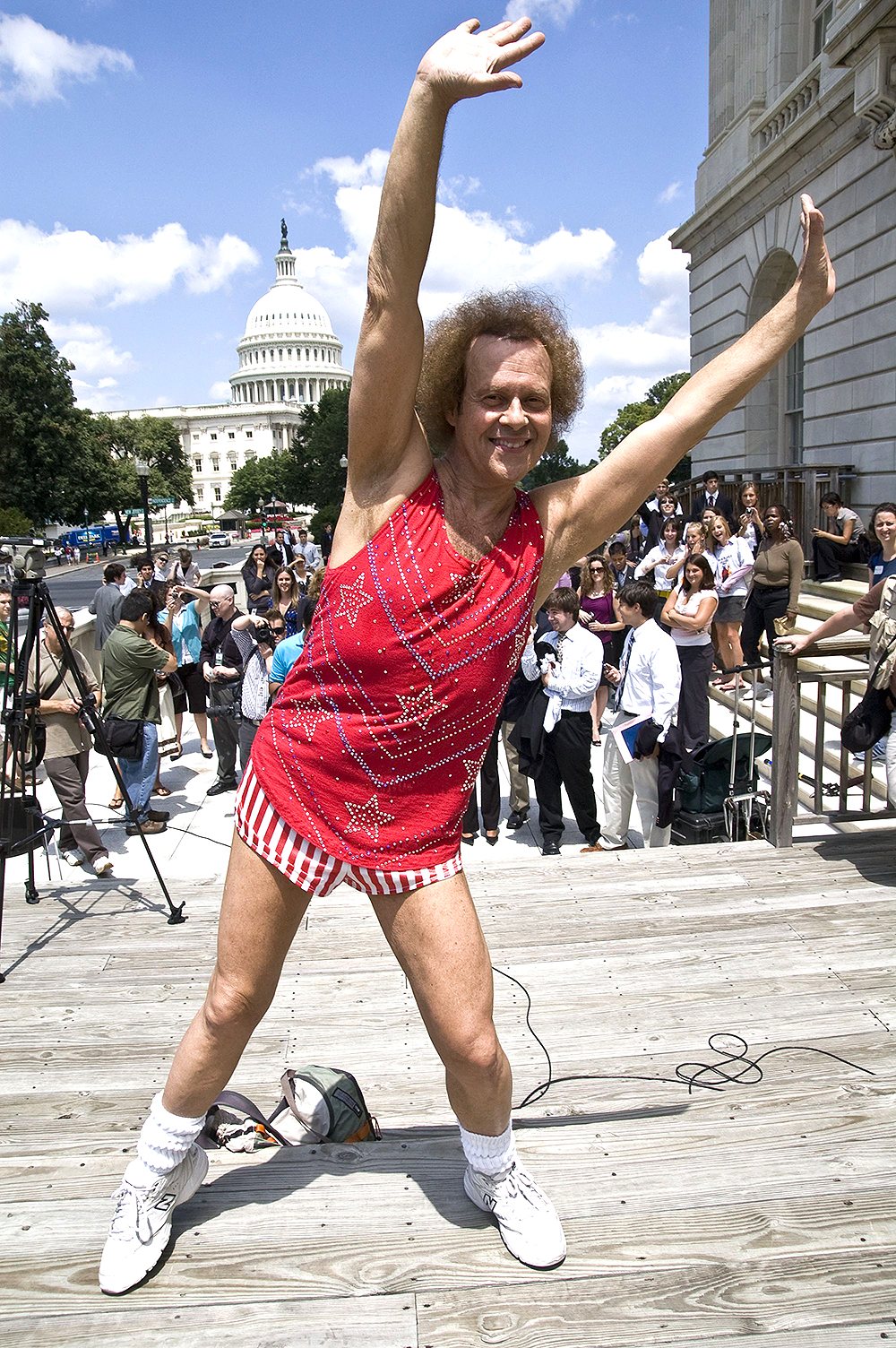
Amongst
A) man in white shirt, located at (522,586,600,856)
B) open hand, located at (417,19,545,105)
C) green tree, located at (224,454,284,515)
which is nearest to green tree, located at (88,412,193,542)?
green tree, located at (224,454,284,515)

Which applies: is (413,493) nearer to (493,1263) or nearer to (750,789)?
(493,1263)

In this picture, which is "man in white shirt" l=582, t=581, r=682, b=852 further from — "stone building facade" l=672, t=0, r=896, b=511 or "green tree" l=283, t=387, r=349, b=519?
"green tree" l=283, t=387, r=349, b=519

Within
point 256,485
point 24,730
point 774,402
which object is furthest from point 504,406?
point 256,485

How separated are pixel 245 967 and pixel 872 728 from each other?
3638 millimetres

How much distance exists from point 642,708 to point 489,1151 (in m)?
4.61

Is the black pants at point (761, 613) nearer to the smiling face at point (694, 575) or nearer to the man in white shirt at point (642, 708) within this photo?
the smiling face at point (694, 575)

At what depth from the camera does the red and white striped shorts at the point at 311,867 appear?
213cm

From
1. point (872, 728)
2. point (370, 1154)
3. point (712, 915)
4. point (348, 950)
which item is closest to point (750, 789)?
point (872, 728)

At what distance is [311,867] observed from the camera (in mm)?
2148

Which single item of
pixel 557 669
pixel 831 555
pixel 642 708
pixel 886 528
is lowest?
pixel 642 708

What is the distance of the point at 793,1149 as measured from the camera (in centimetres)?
270

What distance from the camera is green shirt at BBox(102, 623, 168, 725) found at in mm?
7516

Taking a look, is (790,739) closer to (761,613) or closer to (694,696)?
(694,696)

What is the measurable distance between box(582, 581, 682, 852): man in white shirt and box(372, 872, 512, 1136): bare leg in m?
4.38
